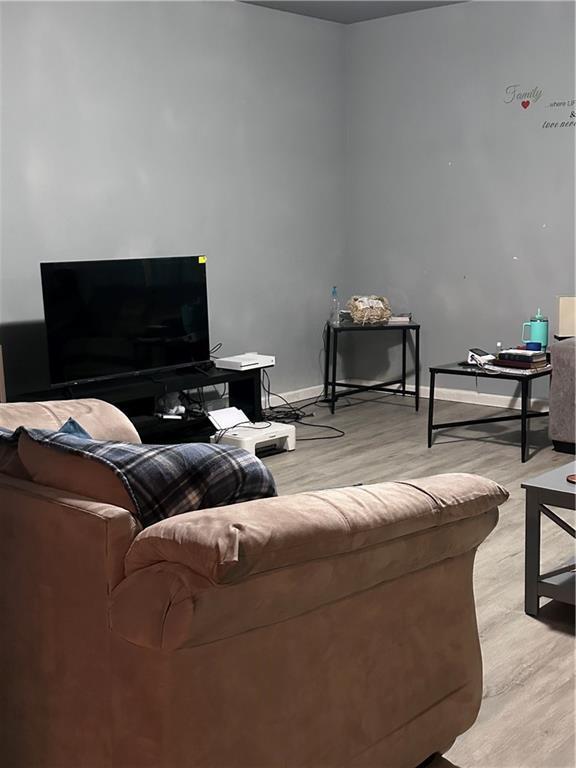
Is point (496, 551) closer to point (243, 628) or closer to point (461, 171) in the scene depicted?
point (243, 628)

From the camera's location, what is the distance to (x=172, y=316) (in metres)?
5.45

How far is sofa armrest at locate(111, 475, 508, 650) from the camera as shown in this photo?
1.58 m

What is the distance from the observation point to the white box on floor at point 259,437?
207 inches

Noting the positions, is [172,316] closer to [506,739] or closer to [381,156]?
[381,156]

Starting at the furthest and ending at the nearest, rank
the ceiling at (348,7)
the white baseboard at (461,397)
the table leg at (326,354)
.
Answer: the table leg at (326,354) < the white baseboard at (461,397) < the ceiling at (348,7)

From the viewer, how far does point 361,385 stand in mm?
7277

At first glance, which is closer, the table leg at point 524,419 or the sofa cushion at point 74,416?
the sofa cushion at point 74,416

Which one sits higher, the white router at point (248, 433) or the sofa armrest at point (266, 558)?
the sofa armrest at point (266, 558)

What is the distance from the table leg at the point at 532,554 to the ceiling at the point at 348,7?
4468 mm

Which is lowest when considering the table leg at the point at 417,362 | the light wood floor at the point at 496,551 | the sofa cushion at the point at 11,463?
the light wood floor at the point at 496,551

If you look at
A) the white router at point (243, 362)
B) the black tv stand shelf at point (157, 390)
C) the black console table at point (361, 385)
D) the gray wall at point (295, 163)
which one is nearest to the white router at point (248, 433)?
the black tv stand shelf at point (157, 390)

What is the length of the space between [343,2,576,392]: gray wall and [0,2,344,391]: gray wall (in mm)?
277

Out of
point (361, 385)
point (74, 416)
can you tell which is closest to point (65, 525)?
point (74, 416)

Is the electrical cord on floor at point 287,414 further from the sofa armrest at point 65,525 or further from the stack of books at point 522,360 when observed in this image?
the sofa armrest at point 65,525
